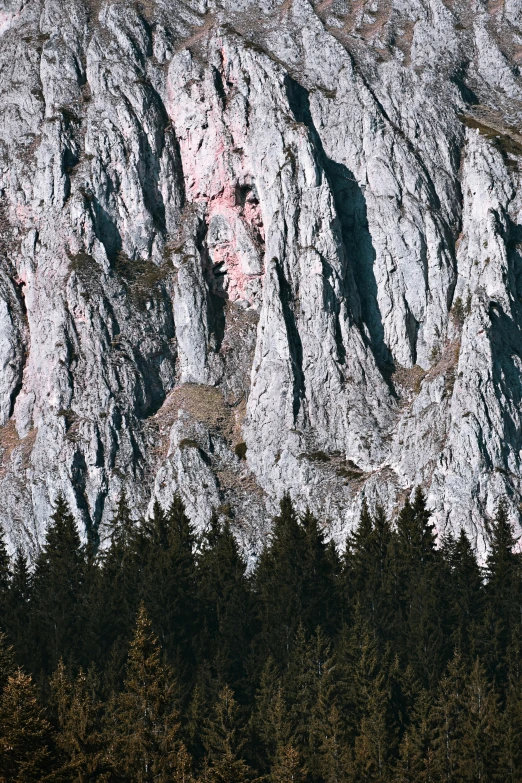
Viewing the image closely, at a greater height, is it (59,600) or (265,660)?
(59,600)

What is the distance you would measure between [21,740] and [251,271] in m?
90.4

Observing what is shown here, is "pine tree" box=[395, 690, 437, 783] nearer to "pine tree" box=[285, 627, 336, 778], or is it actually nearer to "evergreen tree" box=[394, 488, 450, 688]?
"pine tree" box=[285, 627, 336, 778]

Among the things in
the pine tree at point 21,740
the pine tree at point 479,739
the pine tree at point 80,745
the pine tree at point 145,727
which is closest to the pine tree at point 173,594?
the pine tree at point 145,727

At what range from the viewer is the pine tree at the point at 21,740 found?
49656 mm

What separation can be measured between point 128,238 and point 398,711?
259ft

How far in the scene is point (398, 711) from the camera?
70500 mm

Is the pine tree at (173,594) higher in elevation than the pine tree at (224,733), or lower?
higher

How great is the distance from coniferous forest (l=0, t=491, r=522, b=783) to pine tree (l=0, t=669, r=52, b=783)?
2.8 inches

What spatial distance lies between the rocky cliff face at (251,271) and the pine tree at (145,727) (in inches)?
2134

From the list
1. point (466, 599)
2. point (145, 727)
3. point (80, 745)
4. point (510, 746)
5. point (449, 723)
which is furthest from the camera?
point (466, 599)

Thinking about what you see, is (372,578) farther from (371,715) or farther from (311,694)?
(371,715)

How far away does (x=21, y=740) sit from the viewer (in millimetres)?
49875

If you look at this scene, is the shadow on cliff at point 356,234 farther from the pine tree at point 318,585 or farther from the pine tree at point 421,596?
the pine tree at point 318,585

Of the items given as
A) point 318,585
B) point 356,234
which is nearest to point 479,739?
point 318,585
